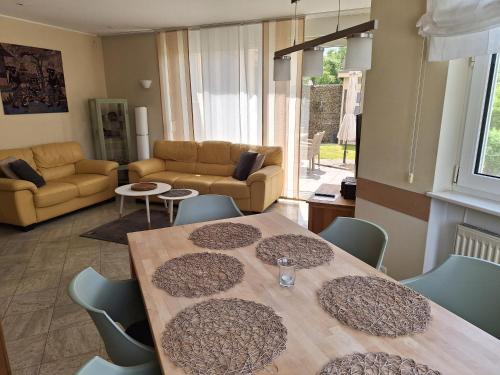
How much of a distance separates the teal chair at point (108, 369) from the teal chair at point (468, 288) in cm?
110

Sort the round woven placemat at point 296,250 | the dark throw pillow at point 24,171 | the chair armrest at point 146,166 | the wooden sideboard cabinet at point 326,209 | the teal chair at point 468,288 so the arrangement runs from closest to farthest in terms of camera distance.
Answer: the teal chair at point 468,288 → the round woven placemat at point 296,250 → the wooden sideboard cabinet at point 326,209 → the dark throw pillow at point 24,171 → the chair armrest at point 146,166

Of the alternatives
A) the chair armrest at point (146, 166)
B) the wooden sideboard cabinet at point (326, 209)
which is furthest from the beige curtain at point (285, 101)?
the wooden sideboard cabinet at point (326, 209)

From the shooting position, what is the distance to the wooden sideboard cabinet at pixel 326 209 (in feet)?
9.95

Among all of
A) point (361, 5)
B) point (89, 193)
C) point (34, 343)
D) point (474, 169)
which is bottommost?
point (34, 343)

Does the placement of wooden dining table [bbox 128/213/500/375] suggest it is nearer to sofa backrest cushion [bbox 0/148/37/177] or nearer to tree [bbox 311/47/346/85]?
tree [bbox 311/47/346/85]

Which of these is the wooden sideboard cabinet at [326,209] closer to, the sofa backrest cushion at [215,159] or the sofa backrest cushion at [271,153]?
the sofa backrest cushion at [271,153]

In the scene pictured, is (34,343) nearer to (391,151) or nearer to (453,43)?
(391,151)

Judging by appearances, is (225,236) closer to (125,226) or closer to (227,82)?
(125,226)

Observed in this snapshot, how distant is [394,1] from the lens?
2.29m

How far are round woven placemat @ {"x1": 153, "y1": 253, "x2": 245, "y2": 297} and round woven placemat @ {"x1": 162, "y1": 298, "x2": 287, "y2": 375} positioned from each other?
122 mm

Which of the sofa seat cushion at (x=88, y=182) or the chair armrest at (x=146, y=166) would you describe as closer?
the sofa seat cushion at (x=88, y=182)

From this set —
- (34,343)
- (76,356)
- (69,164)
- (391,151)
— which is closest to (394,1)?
(391,151)

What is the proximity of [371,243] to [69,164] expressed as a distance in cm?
482

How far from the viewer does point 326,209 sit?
3107mm
